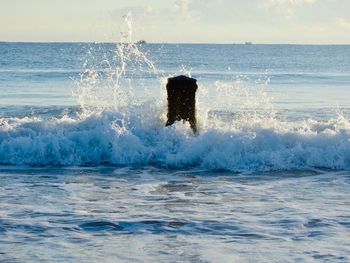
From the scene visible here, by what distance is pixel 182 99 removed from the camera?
15.0 metres

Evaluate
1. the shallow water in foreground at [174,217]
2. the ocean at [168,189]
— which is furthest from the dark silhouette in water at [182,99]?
the shallow water in foreground at [174,217]

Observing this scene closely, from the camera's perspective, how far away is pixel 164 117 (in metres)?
16.4

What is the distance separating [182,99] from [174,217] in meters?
5.34

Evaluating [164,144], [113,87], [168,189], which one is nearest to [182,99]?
[164,144]

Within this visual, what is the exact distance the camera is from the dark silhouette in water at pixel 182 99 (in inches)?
584

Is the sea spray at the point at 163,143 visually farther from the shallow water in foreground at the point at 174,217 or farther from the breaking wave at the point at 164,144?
the shallow water in foreground at the point at 174,217

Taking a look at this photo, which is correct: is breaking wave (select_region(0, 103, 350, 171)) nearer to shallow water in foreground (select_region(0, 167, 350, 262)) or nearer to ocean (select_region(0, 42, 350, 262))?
ocean (select_region(0, 42, 350, 262))

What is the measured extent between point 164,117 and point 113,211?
20.7ft

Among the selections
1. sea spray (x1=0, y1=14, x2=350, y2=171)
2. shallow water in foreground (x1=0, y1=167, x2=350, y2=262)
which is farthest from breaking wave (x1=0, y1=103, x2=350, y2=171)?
shallow water in foreground (x1=0, y1=167, x2=350, y2=262)

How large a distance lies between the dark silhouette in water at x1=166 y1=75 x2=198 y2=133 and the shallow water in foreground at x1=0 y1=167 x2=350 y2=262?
1.80 m

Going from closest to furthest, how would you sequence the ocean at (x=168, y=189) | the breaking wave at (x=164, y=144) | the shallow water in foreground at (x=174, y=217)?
the shallow water in foreground at (x=174, y=217) → the ocean at (x=168, y=189) → the breaking wave at (x=164, y=144)

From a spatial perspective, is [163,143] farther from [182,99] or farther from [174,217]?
[174,217]

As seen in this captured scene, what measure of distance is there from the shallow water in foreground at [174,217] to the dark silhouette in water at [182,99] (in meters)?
1.80

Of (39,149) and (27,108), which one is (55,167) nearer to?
(39,149)
